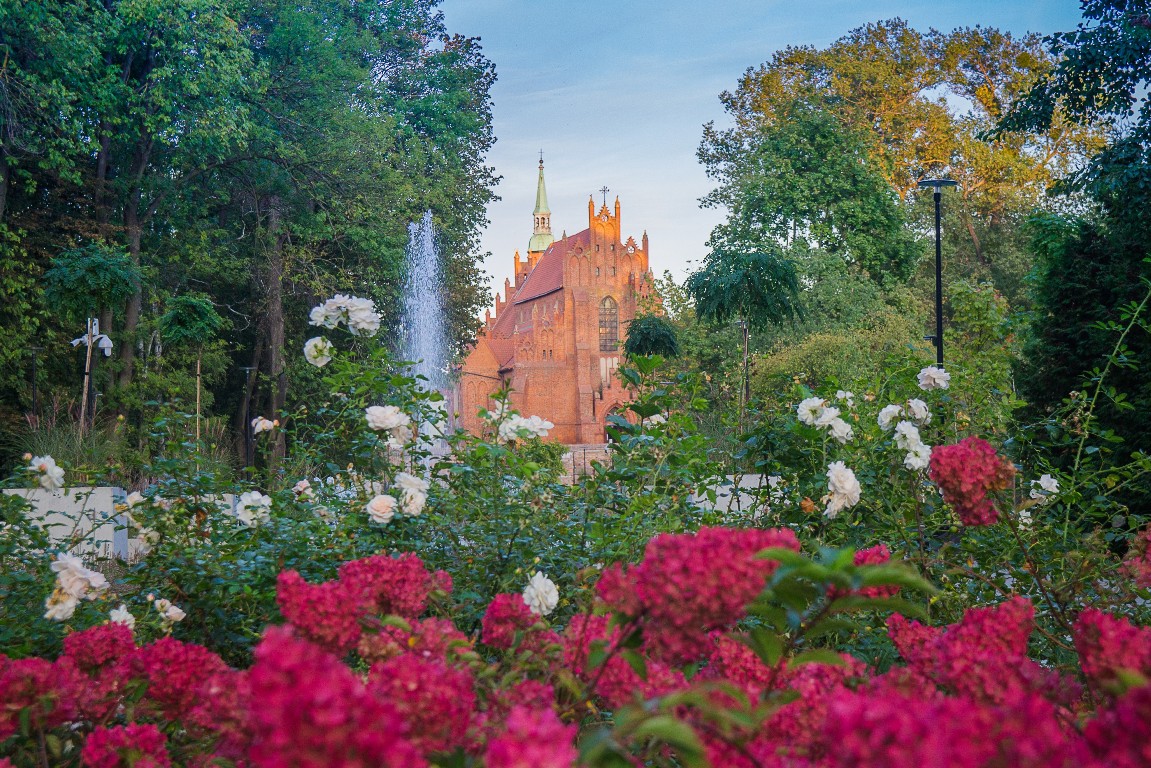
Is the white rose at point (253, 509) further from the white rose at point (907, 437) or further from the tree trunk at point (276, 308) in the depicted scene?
the tree trunk at point (276, 308)

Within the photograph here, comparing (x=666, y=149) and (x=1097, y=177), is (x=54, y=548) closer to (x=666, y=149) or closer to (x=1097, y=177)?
(x=1097, y=177)

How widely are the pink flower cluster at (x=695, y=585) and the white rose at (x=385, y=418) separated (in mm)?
2357

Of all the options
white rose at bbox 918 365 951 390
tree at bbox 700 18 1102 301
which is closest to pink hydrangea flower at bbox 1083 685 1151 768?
white rose at bbox 918 365 951 390

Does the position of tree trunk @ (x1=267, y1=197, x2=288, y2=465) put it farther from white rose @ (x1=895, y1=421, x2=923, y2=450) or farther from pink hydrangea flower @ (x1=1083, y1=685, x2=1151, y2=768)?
pink hydrangea flower @ (x1=1083, y1=685, x2=1151, y2=768)

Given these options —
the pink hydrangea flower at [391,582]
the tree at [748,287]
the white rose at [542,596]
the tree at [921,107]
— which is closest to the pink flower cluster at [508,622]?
the pink hydrangea flower at [391,582]

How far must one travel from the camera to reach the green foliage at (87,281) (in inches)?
535

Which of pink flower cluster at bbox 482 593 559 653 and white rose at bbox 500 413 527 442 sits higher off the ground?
white rose at bbox 500 413 527 442

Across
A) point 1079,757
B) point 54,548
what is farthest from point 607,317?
point 1079,757

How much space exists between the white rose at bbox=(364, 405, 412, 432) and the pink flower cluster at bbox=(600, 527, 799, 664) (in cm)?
236

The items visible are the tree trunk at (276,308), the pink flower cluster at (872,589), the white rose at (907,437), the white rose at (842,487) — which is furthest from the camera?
the tree trunk at (276,308)

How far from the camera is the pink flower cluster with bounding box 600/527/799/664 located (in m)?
0.90

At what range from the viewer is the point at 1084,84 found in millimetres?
11938

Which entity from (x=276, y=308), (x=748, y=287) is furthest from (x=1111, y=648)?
(x=276, y=308)

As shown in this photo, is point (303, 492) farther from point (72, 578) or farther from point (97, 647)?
point (97, 647)
